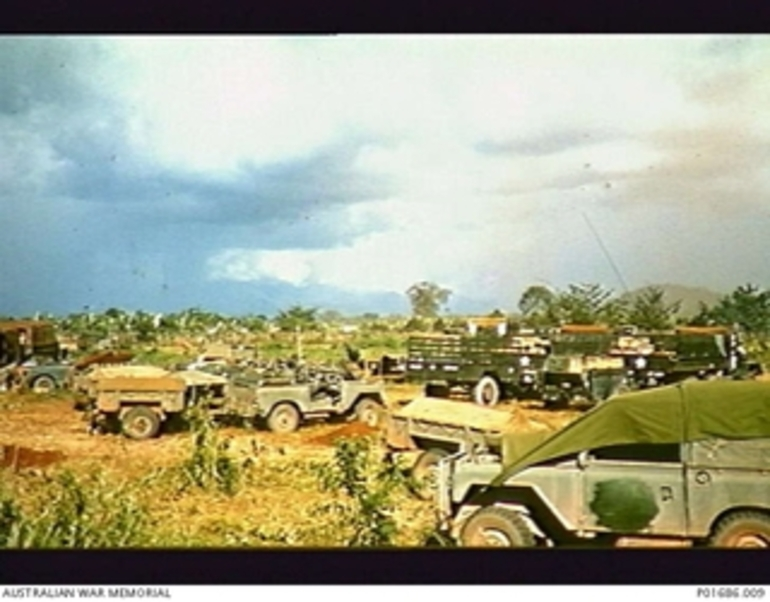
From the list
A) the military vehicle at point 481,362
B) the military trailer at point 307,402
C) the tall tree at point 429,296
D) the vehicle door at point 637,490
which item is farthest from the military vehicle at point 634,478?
the tall tree at point 429,296

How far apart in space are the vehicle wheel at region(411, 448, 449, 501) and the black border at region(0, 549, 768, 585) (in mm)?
146

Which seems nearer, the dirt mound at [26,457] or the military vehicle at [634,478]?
the military vehicle at [634,478]

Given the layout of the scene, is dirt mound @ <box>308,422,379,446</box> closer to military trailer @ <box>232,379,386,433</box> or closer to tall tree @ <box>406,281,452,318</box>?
military trailer @ <box>232,379,386,433</box>

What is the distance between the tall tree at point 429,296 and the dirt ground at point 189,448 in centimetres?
20

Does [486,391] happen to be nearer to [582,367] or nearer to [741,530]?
[582,367]

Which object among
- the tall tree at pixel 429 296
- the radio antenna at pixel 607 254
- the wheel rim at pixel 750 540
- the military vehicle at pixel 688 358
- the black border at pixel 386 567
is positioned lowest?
the black border at pixel 386 567

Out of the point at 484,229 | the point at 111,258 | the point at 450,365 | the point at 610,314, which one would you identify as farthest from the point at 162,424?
the point at 610,314

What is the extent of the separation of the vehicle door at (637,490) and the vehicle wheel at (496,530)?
167mm

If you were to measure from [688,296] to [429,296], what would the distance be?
0.64 meters

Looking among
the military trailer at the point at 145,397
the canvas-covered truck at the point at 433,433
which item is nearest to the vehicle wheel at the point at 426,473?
the canvas-covered truck at the point at 433,433

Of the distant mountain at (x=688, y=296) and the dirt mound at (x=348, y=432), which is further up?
the distant mountain at (x=688, y=296)

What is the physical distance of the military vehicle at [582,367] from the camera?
3.03 meters

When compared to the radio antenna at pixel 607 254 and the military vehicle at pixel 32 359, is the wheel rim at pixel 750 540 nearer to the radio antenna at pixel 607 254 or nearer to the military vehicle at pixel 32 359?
the radio antenna at pixel 607 254

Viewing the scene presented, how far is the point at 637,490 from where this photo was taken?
2.97 m
